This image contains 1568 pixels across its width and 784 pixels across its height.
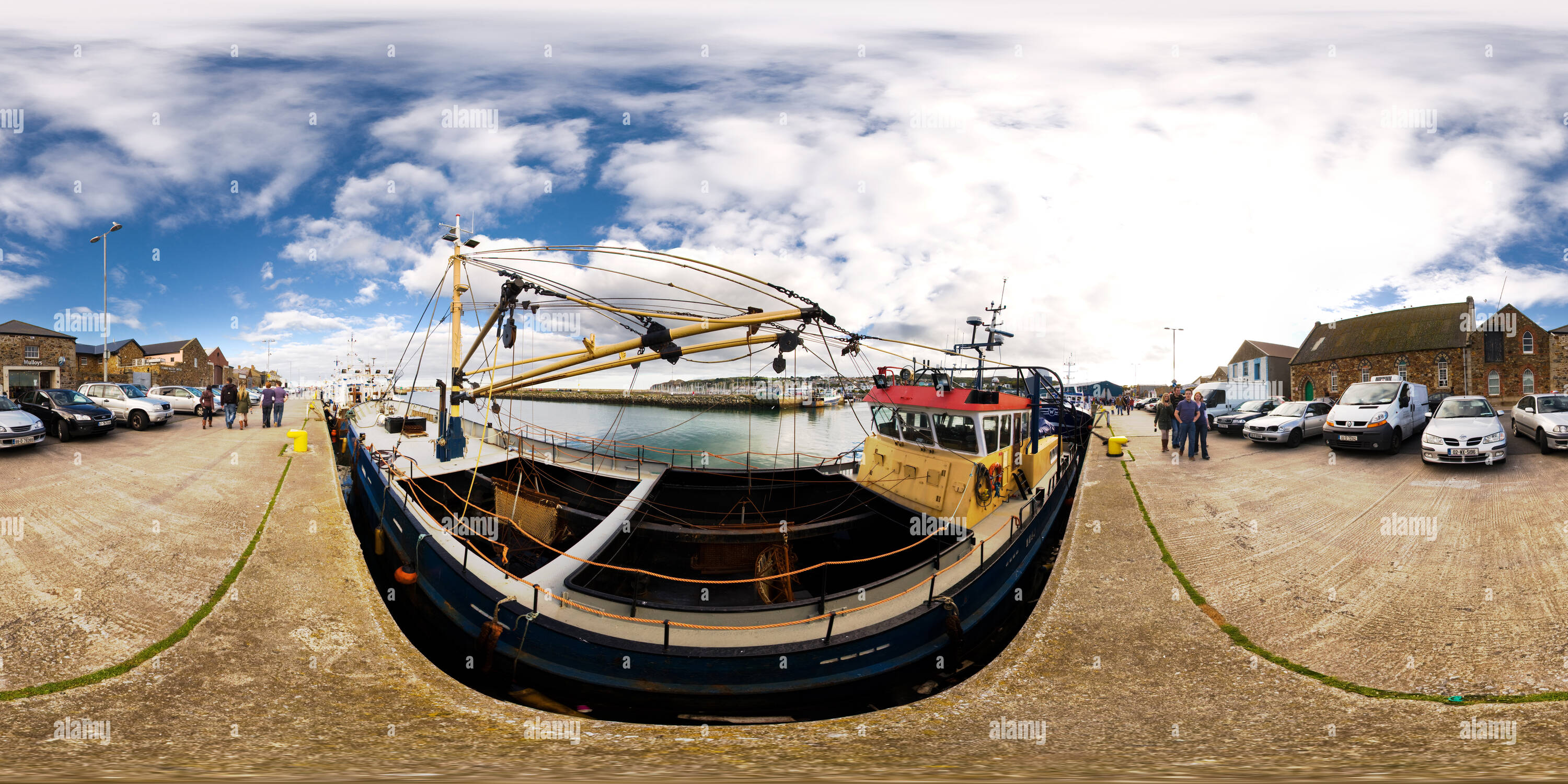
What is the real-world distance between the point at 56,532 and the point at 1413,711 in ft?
45.5

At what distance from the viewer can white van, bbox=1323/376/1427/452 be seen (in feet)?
35.7

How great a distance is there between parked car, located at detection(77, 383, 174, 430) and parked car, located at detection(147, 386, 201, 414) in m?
3.86

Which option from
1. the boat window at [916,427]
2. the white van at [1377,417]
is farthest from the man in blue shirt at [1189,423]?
the boat window at [916,427]

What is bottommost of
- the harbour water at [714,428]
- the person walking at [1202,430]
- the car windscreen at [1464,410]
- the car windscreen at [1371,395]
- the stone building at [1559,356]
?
the harbour water at [714,428]

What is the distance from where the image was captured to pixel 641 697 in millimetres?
5551

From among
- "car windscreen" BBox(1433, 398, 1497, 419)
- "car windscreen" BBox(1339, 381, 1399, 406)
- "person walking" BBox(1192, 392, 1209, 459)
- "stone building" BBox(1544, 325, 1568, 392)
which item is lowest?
"person walking" BBox(1192, 392, 1209, 459)

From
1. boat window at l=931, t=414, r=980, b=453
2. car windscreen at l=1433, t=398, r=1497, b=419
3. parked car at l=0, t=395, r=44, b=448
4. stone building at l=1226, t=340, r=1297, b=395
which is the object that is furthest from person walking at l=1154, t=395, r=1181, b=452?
stone building at l=1226, t=340, r=1297, b=395

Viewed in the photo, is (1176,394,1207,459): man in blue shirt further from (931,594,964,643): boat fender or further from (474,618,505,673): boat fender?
(474,618,505,673): boat fender

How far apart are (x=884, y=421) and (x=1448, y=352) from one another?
43200 mm

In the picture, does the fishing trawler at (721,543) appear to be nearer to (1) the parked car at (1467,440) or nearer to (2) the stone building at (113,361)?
(1) the parked car at (1467,440)

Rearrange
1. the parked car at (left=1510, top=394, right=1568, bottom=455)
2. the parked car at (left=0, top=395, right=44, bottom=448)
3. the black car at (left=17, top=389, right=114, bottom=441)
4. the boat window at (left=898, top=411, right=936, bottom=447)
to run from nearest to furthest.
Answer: the boat window at (left=898, top=411, right=936, bottom=447) < the parked car at (left=1510, top=394, right=1568, bottom=455) < the parked car at (left=0, top=395, right=44, bottom=448) < the black car at (left=17, top=389, right=114, bottom=441)

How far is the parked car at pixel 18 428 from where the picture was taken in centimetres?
1009

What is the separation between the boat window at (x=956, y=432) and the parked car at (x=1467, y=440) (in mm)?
7970

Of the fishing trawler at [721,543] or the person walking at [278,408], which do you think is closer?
the fishing trawler at [721,543]
